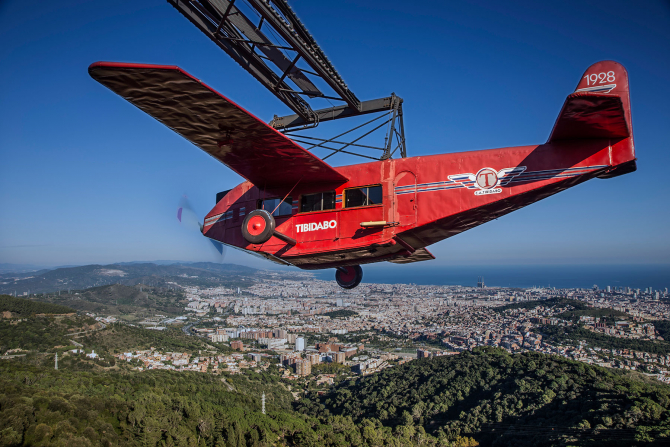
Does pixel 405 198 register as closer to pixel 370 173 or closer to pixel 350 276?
pixel 370 173

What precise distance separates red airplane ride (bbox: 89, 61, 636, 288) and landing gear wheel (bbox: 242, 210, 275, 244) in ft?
0.08

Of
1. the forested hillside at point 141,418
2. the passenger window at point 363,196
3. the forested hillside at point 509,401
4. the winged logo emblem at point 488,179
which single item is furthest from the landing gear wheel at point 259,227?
the forested hillside at point 509,401

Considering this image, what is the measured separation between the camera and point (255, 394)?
159 feet

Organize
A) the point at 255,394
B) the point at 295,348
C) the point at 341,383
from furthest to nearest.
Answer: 1. the point at 295,348
2. the point at 341,383
3. the point at 255,394

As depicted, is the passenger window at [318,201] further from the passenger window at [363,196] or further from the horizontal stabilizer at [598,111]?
the horizontal stabilizer at [598,111]

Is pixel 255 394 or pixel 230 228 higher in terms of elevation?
pixel 230 228

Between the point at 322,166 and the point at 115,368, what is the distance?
54.1 m

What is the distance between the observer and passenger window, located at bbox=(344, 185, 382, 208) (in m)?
7.93

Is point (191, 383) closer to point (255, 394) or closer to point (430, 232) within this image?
point (255, 394)

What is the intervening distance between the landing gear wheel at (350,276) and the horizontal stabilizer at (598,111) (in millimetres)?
7764

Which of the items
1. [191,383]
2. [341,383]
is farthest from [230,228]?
[341,383]

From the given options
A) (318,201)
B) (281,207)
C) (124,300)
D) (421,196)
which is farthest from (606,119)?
(124,300)

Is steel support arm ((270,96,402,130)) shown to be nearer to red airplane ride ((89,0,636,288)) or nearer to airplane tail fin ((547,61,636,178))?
red airplane ride ((89,0,636,288))

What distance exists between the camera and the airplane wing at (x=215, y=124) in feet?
16.8
